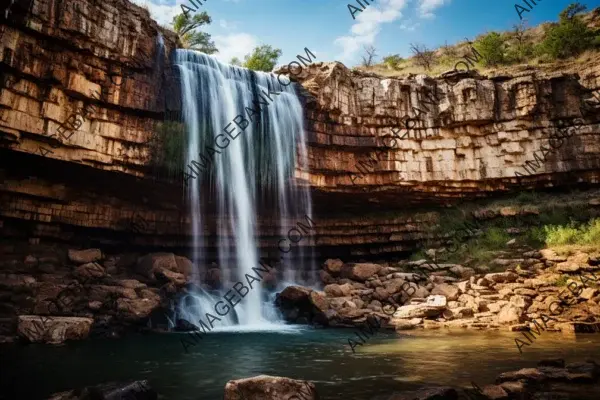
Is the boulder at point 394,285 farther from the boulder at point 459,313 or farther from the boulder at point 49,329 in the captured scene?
the boulder at point 49,329

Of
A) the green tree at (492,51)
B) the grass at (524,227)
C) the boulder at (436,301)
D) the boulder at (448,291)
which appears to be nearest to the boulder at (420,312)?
the boulder at (436,301)

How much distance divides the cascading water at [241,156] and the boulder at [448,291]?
7.81 metres

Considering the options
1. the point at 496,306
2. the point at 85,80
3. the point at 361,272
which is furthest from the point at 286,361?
the point at 85,80

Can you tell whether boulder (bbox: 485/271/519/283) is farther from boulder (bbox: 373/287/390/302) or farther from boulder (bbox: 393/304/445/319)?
boulder (bbox: 373/287/390/302)

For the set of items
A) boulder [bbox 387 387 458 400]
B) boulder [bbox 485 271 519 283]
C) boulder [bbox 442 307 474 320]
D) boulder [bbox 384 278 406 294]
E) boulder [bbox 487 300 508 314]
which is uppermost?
boulder [bbox 485 271 519 283]

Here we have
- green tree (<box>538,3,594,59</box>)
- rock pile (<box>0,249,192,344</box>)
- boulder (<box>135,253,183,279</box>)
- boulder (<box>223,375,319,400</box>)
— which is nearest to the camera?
boulder (<box>223,375,319,400</box>)

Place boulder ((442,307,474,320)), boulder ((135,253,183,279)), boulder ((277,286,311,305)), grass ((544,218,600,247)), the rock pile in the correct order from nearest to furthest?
the rock pile, boulder ((442,307,474,320)), boulder ((277,286,311,305)), boulder ((135,253,183,279)), grass ((544,218,600,247))

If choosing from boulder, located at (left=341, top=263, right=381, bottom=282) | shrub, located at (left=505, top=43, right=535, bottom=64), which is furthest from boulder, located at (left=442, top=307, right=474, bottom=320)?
shrub, located at (left=505, top=43, right=535, bottom=64)

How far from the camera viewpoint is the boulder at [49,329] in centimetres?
1066

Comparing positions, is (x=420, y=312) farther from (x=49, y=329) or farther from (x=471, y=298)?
(x=49, y=329)

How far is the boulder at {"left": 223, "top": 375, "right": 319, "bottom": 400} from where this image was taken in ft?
17.9

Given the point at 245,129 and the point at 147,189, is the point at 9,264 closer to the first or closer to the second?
the point at 147,189

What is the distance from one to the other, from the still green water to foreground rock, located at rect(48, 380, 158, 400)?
45 centimetres

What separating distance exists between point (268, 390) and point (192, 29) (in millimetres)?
38956
